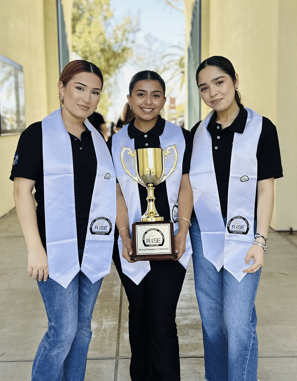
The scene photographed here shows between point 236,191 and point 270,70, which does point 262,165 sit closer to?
point 236,191

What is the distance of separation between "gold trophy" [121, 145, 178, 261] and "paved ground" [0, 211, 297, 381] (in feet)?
2.92

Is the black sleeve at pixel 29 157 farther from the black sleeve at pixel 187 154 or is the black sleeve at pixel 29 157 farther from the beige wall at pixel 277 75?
the beige wall at pixel 277 75

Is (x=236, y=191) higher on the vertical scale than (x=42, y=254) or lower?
higher

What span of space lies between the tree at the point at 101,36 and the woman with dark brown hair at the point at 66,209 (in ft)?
67.3

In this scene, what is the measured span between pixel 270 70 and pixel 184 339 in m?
3.77

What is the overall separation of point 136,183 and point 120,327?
4.25 feet

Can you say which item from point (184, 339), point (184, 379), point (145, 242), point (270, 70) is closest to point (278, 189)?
point (270, 70)

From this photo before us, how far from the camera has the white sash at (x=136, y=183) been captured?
74.8 inches

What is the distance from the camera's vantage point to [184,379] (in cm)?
226

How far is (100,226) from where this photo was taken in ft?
5.97

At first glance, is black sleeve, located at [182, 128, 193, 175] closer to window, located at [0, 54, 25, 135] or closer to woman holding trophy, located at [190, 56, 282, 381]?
woman holding trophy, located at [190, 56, 282, 381]

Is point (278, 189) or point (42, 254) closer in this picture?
point (42, 254)

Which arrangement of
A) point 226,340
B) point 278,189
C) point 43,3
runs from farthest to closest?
point 43,3
point 278,189
point 226,340

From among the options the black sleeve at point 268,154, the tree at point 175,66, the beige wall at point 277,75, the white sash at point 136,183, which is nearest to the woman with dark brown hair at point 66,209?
the white sash at point 136,183
